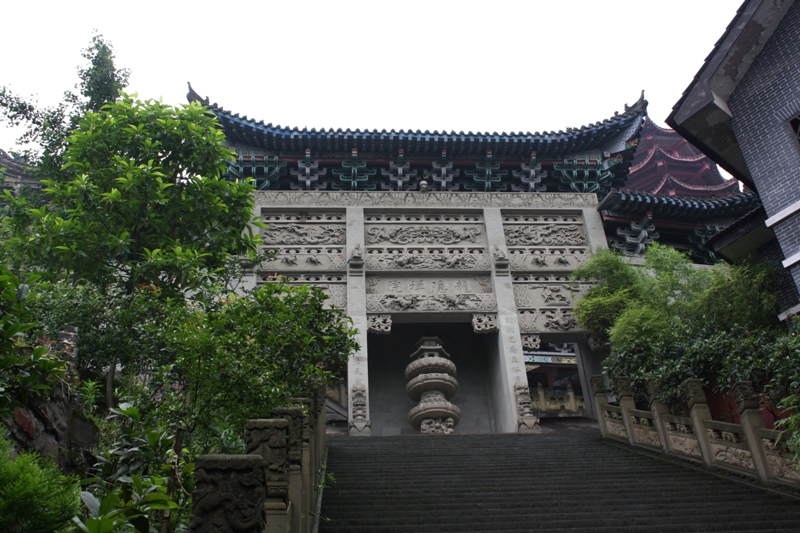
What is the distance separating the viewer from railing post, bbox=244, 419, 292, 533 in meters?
4.05

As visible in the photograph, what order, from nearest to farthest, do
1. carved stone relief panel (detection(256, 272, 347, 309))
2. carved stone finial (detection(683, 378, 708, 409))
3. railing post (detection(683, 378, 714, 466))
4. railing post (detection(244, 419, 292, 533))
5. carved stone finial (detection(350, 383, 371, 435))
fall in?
railing post (detection(244, 419, 292, 533)) → railing post (detection(683, 378, 714, 466)) → carved stone finial (detection(683, 378, 708, 409)) → carved stone finial (detection(350, 383, 371, 435)) → carved stone relief panel (detection(256, 272, 347, 309))

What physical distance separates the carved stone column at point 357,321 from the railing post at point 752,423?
640cm

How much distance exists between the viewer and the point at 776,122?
9.66m

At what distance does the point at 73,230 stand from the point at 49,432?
10.1ft

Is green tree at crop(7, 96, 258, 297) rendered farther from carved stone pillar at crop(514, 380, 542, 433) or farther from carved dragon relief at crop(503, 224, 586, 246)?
carved dragon relief at crop(503, 224, 586, 246)

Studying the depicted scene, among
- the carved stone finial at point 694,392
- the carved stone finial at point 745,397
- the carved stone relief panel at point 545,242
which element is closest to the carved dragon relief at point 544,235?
the carved stone relief panel at point 545,242

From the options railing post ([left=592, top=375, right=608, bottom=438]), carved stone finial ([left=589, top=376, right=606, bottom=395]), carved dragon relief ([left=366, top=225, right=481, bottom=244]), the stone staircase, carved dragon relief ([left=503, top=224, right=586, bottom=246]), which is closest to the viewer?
the stone staircase

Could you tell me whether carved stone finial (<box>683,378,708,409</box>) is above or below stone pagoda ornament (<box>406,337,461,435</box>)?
below

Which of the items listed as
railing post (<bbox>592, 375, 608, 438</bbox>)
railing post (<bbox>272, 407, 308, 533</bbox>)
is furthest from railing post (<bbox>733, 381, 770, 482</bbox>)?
railing post (<bbox>272, 407, 308, 533</bbox>)

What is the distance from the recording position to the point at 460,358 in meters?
15.7

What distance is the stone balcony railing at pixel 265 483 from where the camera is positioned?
3.24 metres

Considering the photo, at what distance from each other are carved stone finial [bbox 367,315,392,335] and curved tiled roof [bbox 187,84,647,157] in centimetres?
436

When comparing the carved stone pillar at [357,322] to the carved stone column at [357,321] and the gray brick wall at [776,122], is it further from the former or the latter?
the gray brick wall at [776,122]

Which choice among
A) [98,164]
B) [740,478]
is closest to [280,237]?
[98,164]
